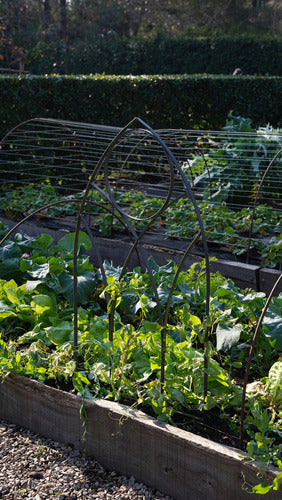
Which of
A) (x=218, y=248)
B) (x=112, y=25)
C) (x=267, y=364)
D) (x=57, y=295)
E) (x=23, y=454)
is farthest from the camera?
(x=112, y=25)

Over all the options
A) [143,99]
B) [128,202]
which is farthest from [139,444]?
[143,99]

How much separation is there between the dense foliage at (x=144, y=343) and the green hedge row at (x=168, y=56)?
43.2 ft

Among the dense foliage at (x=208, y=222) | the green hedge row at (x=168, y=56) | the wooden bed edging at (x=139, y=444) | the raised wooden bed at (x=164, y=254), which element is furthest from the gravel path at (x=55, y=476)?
the green hedge row at (x=168, y=56)

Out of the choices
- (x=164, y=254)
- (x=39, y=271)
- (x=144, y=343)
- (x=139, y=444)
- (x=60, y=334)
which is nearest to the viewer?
(x=139, y=444)

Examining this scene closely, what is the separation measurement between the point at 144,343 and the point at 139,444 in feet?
1.63

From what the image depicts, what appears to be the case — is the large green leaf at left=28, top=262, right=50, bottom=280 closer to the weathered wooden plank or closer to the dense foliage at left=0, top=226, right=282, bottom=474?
the dense foliage at left=0, top=226, right=282, bottom=474

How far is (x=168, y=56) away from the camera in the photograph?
15.5 meters

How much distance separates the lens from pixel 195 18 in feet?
71.9

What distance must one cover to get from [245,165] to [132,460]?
11.4ft

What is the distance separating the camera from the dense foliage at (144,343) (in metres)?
2.24

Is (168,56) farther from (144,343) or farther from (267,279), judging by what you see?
(144,343)

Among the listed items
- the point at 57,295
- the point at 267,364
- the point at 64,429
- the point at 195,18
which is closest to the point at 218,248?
the point at 57,295

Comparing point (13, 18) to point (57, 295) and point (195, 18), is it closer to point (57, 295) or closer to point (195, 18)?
point (195, 18)

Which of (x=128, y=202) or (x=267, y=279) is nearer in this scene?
(x=267, y=279)
